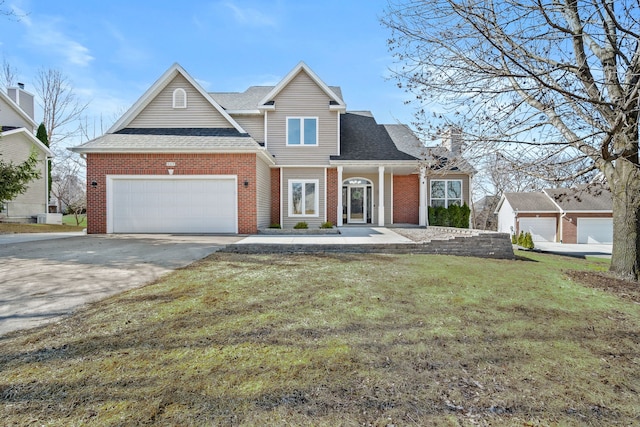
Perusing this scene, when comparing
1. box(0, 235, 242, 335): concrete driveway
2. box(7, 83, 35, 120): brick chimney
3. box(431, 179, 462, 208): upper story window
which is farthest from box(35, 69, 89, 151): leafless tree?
box(431, 179, 462, 208): upper story window

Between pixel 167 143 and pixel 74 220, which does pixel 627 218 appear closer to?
pixel 167 143

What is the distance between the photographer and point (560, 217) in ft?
86.5

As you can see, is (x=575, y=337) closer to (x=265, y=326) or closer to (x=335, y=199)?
(x=265, y=326)

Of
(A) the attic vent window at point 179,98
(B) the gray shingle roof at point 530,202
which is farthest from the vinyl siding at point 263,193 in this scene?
(B) the gray shingle roof at point 530,202

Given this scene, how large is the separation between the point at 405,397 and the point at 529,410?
33.8 inches

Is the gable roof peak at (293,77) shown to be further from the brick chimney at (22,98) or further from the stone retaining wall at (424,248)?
the brick chimney at (22,98)

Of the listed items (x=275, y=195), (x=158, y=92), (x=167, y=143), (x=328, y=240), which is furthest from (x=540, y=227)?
(x=158, y=92)

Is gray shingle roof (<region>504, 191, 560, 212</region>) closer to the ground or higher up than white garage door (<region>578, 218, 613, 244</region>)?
higher up

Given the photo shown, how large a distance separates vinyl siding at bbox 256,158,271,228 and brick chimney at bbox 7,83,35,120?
2060 cm

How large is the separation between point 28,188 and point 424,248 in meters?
21.4

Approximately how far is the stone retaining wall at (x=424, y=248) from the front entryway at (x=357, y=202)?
8.25 metres

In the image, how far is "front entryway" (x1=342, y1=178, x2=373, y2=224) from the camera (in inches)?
679

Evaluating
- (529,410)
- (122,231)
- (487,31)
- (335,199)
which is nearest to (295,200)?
(335,199)

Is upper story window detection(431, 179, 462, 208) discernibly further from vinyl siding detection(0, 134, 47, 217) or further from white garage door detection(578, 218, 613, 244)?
vinyl siding detection(0, 134, 47, 217)
